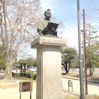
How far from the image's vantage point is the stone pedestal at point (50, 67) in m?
7.76

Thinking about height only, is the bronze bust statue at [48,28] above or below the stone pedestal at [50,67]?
above

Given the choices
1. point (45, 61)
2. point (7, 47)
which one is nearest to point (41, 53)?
point (45, 61)

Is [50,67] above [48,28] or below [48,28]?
below

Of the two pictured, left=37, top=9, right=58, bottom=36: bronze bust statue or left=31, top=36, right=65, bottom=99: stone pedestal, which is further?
left=37, top=9, right=58, bottom=36: bronze bust statue

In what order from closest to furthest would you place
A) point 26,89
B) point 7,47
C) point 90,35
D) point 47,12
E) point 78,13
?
point 47,12, point 26,89, point 78,13, point 7,47, point 90,35

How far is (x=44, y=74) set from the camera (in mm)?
7770

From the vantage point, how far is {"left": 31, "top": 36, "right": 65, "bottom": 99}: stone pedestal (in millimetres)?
7758

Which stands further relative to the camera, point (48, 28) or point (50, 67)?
point (48, 28)

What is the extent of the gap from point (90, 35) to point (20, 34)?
504 inches

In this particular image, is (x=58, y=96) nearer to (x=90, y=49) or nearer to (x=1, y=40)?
(x=1, y=40)

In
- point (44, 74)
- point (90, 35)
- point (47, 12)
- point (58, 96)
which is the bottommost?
point (58, 96)

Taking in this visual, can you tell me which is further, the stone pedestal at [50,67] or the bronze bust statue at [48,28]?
the bronze bust statue at [48,28]

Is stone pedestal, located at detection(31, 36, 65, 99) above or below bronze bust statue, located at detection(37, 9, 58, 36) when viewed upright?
below

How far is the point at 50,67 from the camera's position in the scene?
25.6 ft
